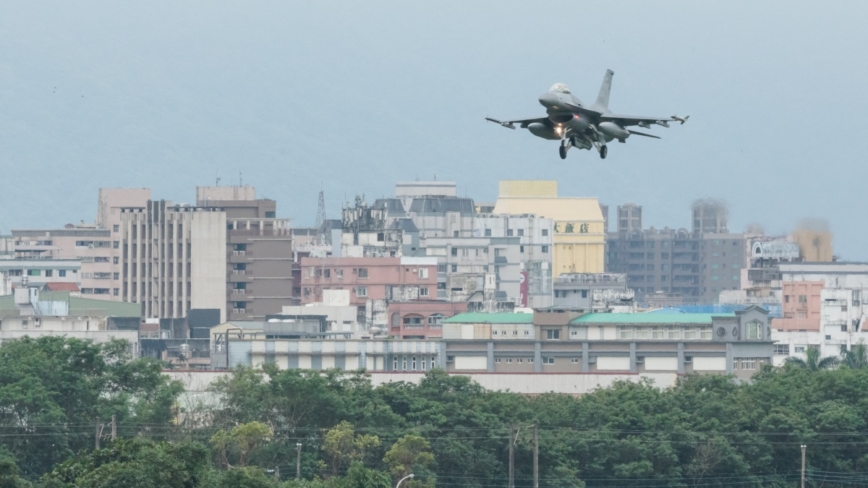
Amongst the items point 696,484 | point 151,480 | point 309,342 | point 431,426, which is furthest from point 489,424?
point 151,480

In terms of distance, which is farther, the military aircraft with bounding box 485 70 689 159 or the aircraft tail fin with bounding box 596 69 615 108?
the aircraft tail fin with bounding box 596 69 615 108

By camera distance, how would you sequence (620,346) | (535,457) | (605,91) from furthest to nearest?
(620,346)
(535,457)
(605,91)

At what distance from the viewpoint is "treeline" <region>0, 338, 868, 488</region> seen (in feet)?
448

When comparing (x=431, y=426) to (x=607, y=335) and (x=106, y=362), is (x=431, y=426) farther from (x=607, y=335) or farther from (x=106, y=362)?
(x=607, y=335)

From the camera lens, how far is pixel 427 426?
144 meters

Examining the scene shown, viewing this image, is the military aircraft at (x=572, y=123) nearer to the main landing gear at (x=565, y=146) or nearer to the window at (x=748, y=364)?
the main landing gear at (x=565, y=146)

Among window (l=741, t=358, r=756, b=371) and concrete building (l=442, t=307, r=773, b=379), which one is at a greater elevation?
concrete building (l=442, t=307, r=773, b=379)

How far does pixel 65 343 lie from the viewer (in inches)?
5940

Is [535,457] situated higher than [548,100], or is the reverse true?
[548,100]

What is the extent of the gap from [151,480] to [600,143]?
61.5ft

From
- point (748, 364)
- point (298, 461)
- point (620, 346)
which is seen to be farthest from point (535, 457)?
point (748, 364)

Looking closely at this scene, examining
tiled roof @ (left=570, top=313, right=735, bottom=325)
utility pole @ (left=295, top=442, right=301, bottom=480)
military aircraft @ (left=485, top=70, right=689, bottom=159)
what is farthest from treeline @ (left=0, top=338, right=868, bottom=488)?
military aircraft @ (left=485, top=70, right=689, bottom=159)

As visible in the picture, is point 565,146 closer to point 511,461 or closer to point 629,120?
point 629,120

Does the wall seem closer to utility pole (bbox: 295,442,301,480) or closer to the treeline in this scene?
the treeline
